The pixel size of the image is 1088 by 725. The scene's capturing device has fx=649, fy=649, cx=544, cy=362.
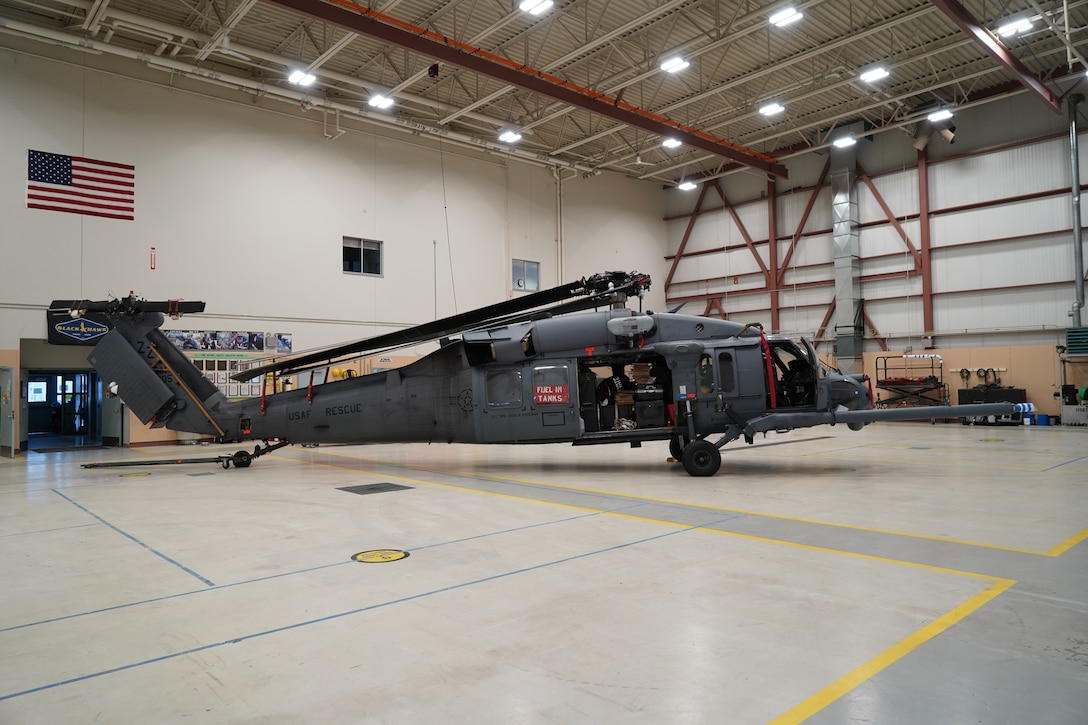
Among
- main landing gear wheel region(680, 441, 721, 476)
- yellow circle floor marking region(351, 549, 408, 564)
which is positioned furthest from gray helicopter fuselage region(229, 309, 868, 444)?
yellow circle floor marking region(351, 549, 408, 564)

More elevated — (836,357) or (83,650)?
(836,357)

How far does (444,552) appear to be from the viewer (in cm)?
585

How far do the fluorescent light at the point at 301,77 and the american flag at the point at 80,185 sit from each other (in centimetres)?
536

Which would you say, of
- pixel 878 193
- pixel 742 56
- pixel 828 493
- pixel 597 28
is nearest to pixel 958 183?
pixel 878 193

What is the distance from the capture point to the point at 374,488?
32.4 ft

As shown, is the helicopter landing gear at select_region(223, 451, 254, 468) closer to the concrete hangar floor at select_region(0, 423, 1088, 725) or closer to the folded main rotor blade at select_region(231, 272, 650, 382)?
the folded main rotor blade at select_region(231, 272, 650, 382)

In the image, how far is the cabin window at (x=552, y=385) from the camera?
1110 cm

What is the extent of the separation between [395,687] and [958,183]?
1149 inches

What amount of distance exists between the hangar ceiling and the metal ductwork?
1.56m

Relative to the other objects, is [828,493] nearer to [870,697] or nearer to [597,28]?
[870,697]

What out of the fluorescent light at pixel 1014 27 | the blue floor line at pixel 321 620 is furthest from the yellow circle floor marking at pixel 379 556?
the fluorescent light at pixel 1014 27

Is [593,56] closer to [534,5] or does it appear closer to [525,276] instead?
[534,5]

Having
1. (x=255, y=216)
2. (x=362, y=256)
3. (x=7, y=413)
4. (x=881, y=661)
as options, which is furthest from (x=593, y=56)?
(x=881, y=661)

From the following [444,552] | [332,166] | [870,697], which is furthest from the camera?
[332,166]
